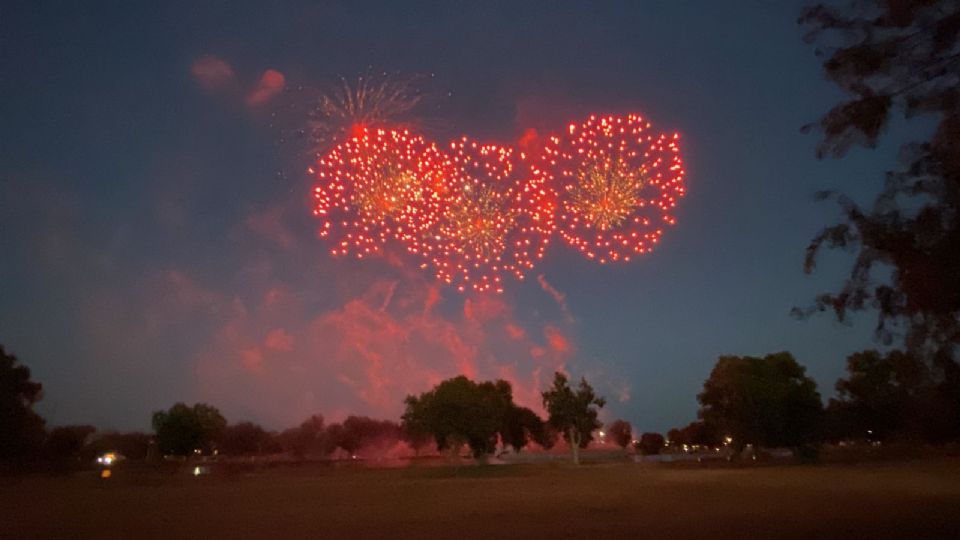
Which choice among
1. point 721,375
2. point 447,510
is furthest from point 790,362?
point 447,510

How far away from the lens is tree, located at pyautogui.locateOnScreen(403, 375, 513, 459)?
56.3 metres

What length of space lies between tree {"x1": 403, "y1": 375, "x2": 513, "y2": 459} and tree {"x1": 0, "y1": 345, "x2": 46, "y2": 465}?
2398 centimetres

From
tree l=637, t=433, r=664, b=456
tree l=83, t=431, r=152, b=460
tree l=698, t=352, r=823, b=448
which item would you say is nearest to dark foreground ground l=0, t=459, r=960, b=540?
tree l=698, t=352, r=823, b=448

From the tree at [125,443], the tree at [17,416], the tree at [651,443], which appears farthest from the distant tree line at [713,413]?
the tree at [651,443]

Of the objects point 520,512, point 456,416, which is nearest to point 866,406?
point 456,416

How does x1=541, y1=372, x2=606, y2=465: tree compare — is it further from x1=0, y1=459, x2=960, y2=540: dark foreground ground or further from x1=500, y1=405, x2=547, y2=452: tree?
x1=0, y1=459, x2=960, y2=540: dark foreground ground

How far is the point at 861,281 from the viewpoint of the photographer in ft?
45.0

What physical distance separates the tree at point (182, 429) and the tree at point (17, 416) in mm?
27479

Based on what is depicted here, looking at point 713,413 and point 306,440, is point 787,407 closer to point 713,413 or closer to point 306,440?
point 713,413

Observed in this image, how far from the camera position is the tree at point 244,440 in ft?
325

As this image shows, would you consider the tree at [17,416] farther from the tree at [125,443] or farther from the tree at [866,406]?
the tree at [866,406]

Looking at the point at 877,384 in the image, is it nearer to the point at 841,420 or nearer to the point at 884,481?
the point at 841,420

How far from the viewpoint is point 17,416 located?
44.6 metres

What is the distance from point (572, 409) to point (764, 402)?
15103mm
